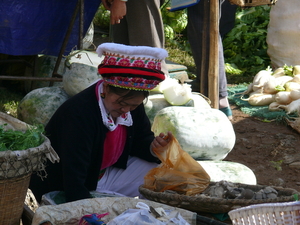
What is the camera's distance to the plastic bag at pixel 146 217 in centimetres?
179

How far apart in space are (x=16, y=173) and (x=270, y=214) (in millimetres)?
1105

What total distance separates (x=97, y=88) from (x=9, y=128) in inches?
19.7

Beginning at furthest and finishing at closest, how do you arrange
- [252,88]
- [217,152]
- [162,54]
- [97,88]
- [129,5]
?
[252,88] → [129,5] → [217,152] → [97,88] → [162,54]

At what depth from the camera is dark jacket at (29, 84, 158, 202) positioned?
2.24 metres

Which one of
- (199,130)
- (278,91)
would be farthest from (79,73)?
(278,91)

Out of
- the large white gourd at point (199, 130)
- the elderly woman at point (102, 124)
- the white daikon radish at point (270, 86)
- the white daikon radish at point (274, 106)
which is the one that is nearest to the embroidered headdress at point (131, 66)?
the elderly woman at point (102, 124)

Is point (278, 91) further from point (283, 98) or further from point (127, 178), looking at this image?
point (127, 178)

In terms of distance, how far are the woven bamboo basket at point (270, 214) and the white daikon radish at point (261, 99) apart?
389cm

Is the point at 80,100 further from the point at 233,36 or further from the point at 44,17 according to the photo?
the point at 233,36

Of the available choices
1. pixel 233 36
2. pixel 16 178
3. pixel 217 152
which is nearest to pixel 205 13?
pixel 217 152

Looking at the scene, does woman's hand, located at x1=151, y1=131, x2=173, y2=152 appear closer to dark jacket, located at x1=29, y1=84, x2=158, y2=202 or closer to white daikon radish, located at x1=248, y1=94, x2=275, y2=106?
dark jacket, located at x1=29, y1=84, x2=158, y2=202

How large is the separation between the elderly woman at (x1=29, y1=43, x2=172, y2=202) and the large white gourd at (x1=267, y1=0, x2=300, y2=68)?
4.07m

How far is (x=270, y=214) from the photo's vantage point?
59.2 inches

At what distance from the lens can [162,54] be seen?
7.46ft
